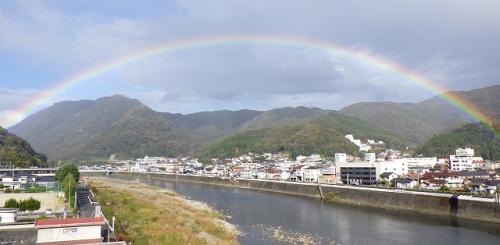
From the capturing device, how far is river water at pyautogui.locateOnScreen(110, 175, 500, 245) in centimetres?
2123

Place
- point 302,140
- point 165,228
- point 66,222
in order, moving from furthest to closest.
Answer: point 302,140 < point 165,228 < point 66,222

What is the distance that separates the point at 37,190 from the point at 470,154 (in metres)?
62.3

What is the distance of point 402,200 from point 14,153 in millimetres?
65365

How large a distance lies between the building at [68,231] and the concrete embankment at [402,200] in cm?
2280

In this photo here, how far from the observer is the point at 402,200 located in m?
32.9

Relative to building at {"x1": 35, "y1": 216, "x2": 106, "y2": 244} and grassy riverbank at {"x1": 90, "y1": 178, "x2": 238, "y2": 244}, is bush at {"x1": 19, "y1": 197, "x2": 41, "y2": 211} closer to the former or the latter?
grassy riverbank at {"x1": 90, "y1": 178, "x2": 238, "y2": 244}

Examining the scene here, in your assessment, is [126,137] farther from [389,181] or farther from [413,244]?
[413,244]

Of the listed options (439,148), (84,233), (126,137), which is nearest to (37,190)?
(84,233)

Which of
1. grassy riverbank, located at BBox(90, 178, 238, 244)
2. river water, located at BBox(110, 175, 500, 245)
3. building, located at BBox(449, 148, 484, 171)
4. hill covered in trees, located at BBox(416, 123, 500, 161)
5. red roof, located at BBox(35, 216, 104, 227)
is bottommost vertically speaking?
river water, located at BBox(110, 175, 500, 245)

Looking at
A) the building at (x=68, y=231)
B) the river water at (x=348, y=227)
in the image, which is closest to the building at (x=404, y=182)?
the river water at (x=348, y=227)

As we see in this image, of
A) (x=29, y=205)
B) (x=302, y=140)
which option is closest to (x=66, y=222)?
(x=29, y=205)

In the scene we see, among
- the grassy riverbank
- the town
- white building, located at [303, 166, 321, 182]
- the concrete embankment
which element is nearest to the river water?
the concrete embankment

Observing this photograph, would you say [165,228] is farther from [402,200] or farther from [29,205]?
[402,200]

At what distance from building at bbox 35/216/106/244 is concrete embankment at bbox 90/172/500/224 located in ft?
74.8
